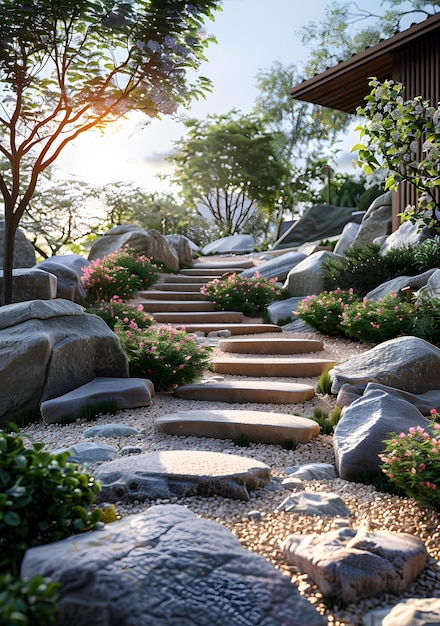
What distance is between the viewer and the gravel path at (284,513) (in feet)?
7.72

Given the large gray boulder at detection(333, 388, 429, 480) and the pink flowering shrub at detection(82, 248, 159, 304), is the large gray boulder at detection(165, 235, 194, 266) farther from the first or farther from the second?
the large gray boulder at detection(333, 388, 429, 480)

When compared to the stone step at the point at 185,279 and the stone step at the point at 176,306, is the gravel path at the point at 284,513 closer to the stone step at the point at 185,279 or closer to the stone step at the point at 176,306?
the stone step at the point at 176,306

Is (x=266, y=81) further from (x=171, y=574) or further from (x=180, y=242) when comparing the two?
(x=171, y=574)

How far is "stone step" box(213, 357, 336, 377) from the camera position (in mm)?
6082

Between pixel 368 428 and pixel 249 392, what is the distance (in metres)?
1.68

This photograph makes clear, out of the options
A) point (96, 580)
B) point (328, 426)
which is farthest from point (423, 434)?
point (96, 580)

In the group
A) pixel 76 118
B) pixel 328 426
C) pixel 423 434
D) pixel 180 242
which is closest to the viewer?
pixel 423 434

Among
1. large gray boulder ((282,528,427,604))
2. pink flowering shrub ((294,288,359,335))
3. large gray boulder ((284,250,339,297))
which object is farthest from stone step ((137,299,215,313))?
large gray boulder ((282,528,427,604))

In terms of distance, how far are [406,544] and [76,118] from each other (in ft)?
27.9

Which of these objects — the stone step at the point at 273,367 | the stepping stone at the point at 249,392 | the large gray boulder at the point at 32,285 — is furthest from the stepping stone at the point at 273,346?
the large gray boulder at the point at 32,285

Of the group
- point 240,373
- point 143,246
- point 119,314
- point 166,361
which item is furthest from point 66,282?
point 166,361

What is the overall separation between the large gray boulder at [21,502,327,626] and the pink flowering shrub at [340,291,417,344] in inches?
187

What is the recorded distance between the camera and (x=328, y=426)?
439cm

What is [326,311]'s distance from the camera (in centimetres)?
764
